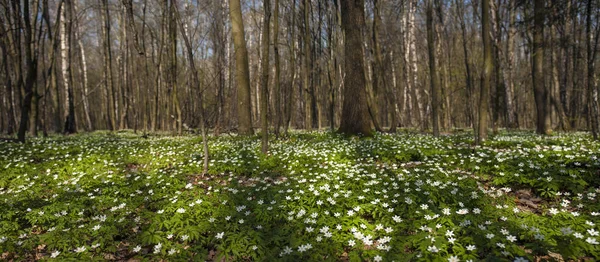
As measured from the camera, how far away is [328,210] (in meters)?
4.27

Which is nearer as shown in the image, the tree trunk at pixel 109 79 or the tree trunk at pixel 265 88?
the tree trunk at pixel 265 88

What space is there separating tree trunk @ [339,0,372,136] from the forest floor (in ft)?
14.3

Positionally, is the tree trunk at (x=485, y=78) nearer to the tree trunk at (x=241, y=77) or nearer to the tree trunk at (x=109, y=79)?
the tree trunk at (x=241, y=77)

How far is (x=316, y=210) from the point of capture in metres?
4.27

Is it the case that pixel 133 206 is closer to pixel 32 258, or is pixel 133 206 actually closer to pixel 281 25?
pixel 32 258

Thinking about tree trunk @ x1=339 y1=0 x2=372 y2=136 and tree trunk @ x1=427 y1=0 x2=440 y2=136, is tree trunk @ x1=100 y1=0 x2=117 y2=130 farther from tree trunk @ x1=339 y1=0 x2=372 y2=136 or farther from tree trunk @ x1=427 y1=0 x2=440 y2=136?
tree trunk @ x1=427 y1=0 x2=440 y2=136

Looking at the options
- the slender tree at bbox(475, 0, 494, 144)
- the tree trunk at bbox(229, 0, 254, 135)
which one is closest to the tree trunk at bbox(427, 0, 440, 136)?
the slender tree at bbox(475, 0, 494, 144)

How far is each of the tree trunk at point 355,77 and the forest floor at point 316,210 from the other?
172 inches

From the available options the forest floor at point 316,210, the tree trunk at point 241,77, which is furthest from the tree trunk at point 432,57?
the tree trunk at point 241,77

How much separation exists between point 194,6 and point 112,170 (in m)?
23.2

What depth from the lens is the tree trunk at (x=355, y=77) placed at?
11.7m

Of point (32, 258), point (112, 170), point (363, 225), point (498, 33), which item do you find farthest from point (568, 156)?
point (498, 33)

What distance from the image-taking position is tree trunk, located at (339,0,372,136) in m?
11.7

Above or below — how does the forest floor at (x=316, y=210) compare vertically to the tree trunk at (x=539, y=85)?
below
